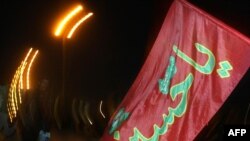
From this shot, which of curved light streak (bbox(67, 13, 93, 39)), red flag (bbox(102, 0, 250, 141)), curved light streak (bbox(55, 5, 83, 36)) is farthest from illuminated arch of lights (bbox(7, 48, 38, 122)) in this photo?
red flag (bbox(102, 0, 250, 141))

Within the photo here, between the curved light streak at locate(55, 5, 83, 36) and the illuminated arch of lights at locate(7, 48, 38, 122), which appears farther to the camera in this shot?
the illuminated arch of lights at locate(7, 48, 38, 122)

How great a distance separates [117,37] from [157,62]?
13.9 feet

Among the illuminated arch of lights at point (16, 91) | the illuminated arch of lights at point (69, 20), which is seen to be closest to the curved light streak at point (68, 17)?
the illuminated arch of lights at point (69, 20)

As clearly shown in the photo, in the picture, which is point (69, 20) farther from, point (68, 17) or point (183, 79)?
point (183, 79)

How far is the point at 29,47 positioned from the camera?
10.1 metres

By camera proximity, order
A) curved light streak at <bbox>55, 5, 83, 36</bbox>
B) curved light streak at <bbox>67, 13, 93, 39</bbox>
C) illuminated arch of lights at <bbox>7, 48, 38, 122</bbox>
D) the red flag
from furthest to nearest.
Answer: illuminated arch of lights at <bbox>7, 48, 38, 122</bbox>
curved light streak at <bbox>67, 13, 93, 39</bbox>
curved light streak at <bbox>55, 5, 83, 36</bbox>
the red flag

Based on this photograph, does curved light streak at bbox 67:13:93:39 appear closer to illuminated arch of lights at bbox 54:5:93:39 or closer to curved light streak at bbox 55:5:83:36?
illuminated arch of lights at bbox 54:5:93:39

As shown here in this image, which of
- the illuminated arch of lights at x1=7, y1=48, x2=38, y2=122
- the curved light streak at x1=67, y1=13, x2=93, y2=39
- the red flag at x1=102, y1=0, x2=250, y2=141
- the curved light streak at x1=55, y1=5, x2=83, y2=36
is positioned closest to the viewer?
the red flag at x1=102, y1=0, x2=250, y2=141

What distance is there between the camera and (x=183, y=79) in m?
5.12

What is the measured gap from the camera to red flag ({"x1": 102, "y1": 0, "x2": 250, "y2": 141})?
4.79m

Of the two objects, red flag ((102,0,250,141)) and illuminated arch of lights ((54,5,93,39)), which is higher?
illuminated arch of lights ((54,5,93,39))

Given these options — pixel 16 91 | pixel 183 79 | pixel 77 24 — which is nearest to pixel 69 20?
pixel 77 24

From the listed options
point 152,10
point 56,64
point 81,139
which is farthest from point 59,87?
point 152,10

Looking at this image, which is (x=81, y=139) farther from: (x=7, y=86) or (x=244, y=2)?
(x=244, y=2)
